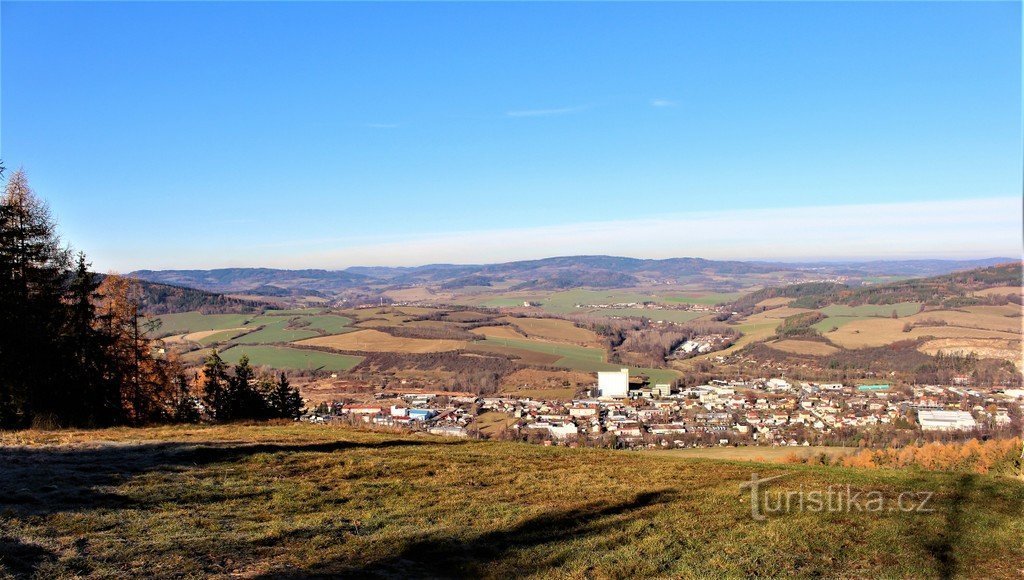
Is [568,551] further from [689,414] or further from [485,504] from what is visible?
[689,414]

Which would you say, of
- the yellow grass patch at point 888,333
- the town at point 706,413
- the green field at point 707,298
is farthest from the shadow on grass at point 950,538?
the green field at point 707,298

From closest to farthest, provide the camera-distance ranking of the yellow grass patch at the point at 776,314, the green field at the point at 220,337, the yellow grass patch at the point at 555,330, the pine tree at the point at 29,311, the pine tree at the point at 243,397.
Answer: the pine tree at the point at 29,311 < the pine tree at the point at 243,397 < the green field at the point at 220,337 < the yellow grass patch at the point at 555,330 < the yellow grass patch at the point at 776,314

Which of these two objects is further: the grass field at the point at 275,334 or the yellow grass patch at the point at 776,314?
the yellow grass patch at the point at 776,314

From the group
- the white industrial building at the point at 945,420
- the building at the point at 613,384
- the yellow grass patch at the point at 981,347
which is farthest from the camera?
the yellow grass patch at the point at 981,347

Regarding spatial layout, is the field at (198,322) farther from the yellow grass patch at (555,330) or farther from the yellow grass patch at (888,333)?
the yellow grass patch at (888,333)

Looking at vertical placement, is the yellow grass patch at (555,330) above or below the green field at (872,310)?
below

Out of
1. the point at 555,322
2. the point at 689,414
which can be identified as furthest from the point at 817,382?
the point at 555,322

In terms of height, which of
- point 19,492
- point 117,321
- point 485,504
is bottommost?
point 485,504
